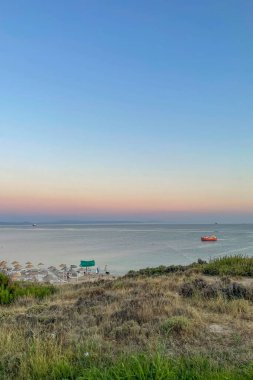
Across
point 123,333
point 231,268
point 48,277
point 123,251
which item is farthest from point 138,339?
point 123,251

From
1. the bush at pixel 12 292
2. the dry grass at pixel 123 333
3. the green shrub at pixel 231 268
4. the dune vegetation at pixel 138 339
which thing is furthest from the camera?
the green shrub at pixel 231 268

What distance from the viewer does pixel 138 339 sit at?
618 centimetres

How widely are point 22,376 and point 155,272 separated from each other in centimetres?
1613

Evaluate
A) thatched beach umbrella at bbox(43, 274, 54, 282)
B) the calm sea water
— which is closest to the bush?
thatched beach umbrella at bbox(43, 274, 54, 282)

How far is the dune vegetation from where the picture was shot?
4434 millimetres

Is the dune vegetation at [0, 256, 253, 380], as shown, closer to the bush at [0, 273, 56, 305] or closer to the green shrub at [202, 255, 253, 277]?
the bush at [0, 273, 56, 305]

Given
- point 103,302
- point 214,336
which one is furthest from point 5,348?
point 103,302

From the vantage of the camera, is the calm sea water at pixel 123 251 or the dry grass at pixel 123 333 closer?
the dry grass at pixel 123 333

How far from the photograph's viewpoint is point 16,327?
23.1 feet

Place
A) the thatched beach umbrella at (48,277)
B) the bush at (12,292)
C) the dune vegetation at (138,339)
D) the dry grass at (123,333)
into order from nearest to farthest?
1. the dune vegetation at (138,339)
2. the dry grass at (123,333)
3. the bush at (12,292)
4. the thatched beach umbrella at (48,277)

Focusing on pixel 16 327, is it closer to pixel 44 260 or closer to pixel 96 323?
pixel 96 323

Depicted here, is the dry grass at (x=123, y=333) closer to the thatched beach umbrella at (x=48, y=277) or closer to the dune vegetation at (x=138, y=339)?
the dune vegetation at (x=138, y=339)

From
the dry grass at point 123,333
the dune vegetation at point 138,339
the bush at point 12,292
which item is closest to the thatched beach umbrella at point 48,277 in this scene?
the bush at point 12,292

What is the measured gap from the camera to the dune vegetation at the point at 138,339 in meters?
4.43
